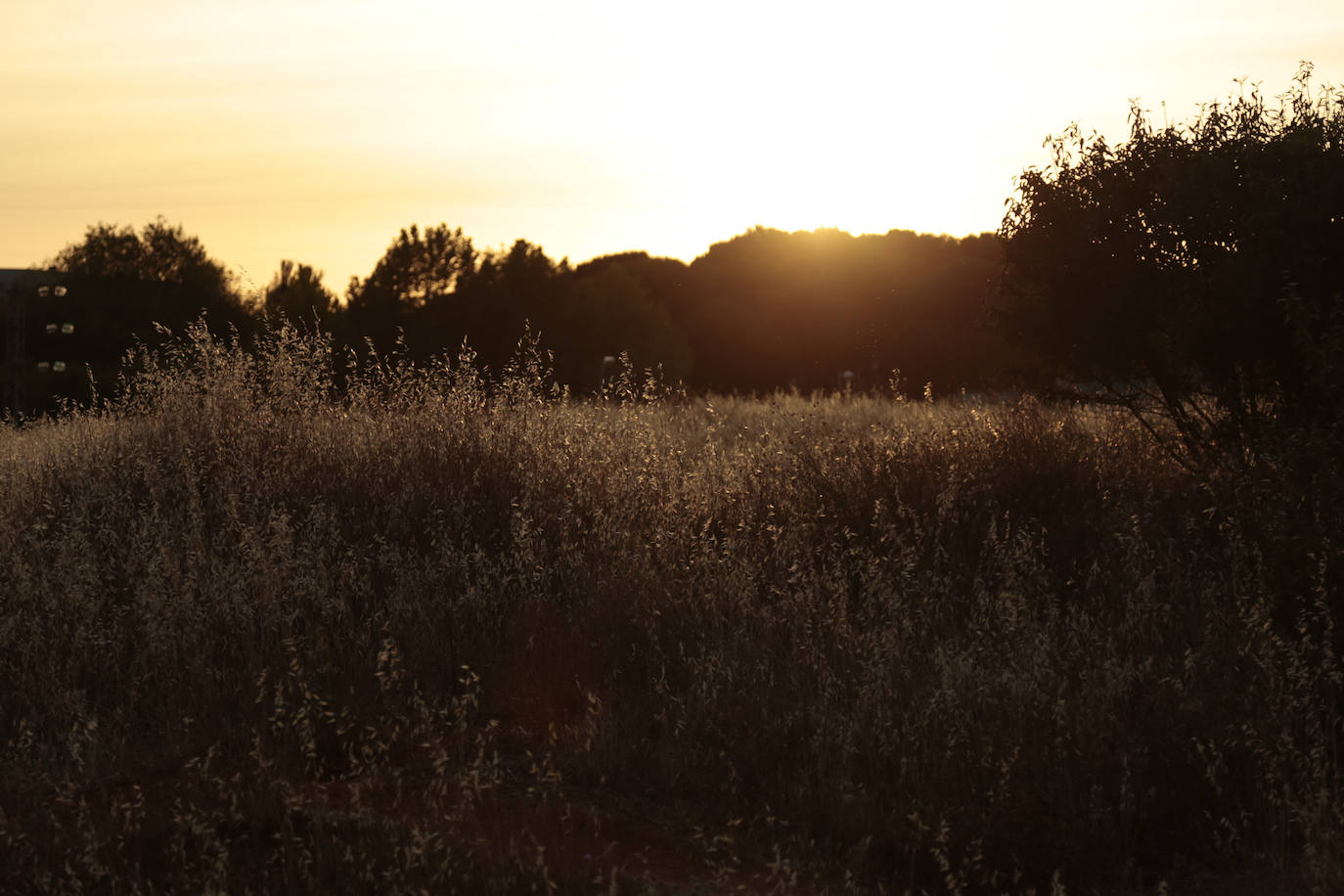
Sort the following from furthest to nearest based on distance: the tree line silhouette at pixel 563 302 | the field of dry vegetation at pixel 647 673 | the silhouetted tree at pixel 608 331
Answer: the silhouetted tree at pixel 608 331 < the tree line silhouette at pixel 563 302 < the field of dry vegetation at pixel 647 673

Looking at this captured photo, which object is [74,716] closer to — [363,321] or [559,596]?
[559,596]

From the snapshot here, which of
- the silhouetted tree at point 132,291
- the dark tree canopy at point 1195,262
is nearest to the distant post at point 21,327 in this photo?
the silhouetted tree at point 132,291

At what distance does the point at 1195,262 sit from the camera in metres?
7.98

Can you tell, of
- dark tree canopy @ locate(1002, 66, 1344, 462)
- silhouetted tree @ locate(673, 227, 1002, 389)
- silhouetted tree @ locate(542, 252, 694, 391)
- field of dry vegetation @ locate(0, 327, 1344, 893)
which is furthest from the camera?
silhouetted tree @ locate(542, 252, 694, 391)

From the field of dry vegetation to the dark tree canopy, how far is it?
29.5 inches

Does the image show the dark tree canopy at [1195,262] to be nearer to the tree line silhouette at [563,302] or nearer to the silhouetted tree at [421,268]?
the tree line silhouette at [563,302]

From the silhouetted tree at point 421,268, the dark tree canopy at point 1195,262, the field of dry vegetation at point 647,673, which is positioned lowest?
the field of dry vegetation at point 647,673

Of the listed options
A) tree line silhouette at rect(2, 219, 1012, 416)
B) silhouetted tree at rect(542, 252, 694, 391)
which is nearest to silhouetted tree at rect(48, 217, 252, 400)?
tree line silhouette at rect(2, 219, 1012, 416)

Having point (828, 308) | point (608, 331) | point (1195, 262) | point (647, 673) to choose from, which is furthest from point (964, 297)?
point (647, 673)

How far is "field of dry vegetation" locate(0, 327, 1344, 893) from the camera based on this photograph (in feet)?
13.1

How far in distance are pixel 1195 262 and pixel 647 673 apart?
513cm

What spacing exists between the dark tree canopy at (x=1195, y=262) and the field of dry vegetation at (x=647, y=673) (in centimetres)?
75

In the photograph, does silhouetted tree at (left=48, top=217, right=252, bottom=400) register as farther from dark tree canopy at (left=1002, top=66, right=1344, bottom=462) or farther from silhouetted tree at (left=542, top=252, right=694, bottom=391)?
dark tree canopy at (left=1002, top=66, right=1344, bottom=462)

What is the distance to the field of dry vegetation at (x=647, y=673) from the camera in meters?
3.98
